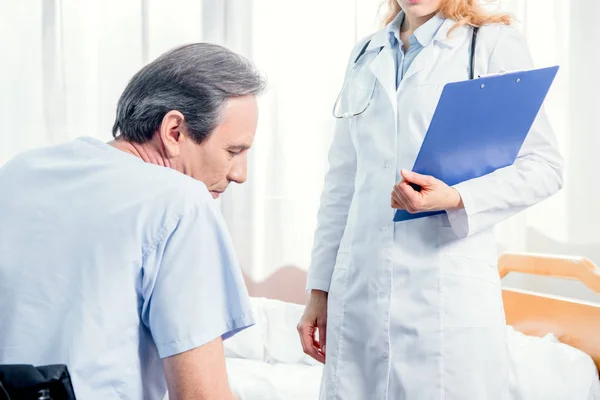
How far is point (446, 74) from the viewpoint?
1.40m

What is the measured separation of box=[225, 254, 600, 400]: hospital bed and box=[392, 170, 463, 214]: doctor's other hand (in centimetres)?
81

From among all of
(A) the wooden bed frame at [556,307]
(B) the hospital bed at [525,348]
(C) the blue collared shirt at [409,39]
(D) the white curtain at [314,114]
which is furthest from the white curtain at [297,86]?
(C) the blue collared shirt at [409,39]

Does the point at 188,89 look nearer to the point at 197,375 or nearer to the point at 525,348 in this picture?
the point at 197,375

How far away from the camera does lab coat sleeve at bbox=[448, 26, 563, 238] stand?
4.28ft

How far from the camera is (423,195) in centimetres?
124

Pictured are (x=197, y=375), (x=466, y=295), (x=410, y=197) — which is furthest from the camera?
(x=466, y=295)

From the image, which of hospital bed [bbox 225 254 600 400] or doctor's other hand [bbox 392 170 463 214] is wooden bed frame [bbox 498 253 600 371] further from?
doctor's other hand [bbox 392 170 463 214]

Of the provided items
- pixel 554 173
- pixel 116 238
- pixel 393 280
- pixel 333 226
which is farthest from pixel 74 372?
pixel 554 173

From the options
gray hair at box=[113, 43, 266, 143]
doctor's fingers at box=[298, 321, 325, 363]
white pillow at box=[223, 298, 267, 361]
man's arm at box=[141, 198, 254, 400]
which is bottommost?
white pillow at box=[223, 298, 267, 361]

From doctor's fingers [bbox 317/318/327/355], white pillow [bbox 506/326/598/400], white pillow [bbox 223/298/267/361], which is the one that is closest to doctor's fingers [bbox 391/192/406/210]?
doctor's fingers [bbox 317/318/327/355]

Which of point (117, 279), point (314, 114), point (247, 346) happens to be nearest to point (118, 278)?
point (117, 279)

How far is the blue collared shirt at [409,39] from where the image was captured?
1.46m

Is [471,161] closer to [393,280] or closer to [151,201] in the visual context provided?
[393,280]

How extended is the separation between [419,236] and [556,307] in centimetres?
111
